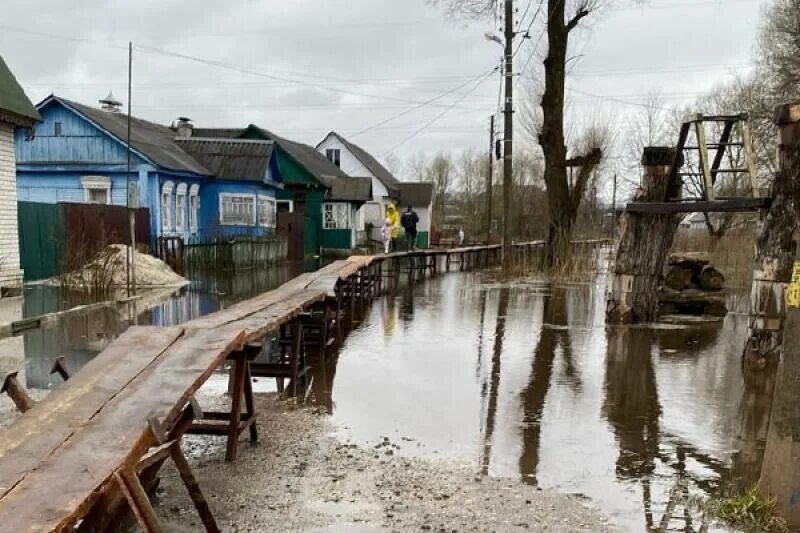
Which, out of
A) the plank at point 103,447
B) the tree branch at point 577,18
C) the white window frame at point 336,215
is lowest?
the plank at point 103,447

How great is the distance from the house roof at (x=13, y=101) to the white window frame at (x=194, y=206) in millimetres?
9362

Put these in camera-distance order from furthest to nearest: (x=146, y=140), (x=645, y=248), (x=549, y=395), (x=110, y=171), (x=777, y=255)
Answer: (x=146, y=140)
(x=110, y=171)
(x=645, y=248)
(x=777, y=255)
(x=549, y=395)

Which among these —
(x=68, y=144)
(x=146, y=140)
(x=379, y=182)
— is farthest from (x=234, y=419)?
(x=379, y=182)

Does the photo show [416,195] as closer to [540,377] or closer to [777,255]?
[777,255]

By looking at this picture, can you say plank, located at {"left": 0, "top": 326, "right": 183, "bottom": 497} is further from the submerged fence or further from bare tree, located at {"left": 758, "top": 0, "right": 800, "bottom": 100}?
bare tree, located at {"left": 758, "top": 0, "right": 800, "bottom": 100}

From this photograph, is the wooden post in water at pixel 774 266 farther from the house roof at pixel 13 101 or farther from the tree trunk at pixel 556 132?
the house roof at pixel 13 101

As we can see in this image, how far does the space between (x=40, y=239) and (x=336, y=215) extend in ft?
66.5

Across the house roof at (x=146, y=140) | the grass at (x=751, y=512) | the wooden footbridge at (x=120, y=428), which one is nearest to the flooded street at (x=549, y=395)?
the grass at (x=751, y=512)

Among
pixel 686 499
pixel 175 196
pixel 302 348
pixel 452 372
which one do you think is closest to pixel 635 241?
pixel 452 372

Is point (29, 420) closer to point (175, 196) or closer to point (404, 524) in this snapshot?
point (404, 524)

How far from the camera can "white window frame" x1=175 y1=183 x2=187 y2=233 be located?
22.9 meters

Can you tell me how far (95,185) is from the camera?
21422 millimetres

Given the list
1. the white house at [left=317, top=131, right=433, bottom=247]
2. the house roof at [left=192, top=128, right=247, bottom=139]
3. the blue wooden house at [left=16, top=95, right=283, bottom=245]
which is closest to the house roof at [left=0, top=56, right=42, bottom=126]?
the blue wooden house at [left=16, top=95, right=283, bottom=245]

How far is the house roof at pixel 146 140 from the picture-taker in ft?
69.6
